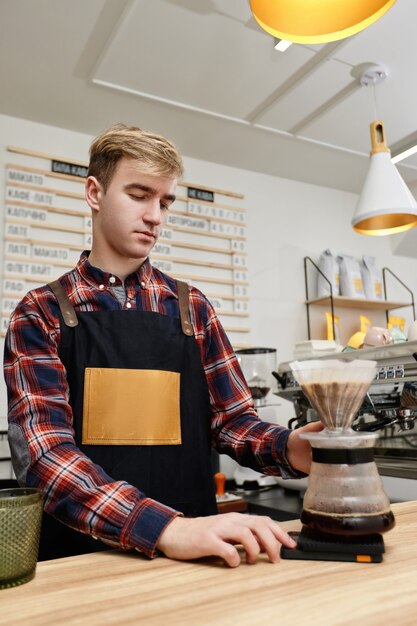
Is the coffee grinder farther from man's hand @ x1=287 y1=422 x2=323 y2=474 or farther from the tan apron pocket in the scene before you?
man's hand @ x1=287 y1=422 x2=323 y2=474

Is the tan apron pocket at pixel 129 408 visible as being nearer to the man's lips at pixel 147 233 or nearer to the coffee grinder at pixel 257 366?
the man's lips at pixel 147 233

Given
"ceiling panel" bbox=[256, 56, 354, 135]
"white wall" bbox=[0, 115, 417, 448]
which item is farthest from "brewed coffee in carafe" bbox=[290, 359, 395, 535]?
"white wall" bbox=[0, 115, 417, 448]

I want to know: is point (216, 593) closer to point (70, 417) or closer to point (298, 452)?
point (298, 452)

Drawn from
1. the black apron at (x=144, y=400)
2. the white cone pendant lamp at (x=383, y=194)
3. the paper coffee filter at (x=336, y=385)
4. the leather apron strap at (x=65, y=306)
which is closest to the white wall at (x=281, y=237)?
the white cone pendant lamp at (x=383, y=194)

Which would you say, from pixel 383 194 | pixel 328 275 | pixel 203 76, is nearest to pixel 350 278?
pixel 328 275

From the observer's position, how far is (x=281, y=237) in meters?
4.23

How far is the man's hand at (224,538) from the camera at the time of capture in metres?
0.75

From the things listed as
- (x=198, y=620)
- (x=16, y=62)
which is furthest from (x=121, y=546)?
(x=16, y=62)

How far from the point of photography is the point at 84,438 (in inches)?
46.0

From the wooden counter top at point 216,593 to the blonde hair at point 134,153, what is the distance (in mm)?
840

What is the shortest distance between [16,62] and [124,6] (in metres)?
0.73

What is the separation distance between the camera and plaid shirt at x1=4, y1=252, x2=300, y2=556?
877mm

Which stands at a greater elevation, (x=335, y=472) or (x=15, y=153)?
(x=15, y=153)

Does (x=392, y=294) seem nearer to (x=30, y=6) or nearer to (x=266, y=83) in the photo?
(x=266, y=83)
